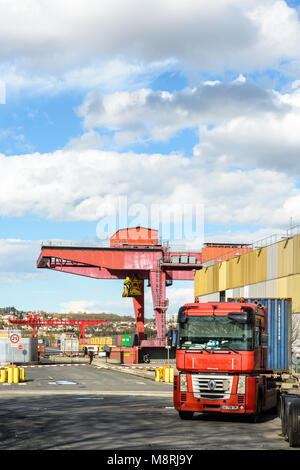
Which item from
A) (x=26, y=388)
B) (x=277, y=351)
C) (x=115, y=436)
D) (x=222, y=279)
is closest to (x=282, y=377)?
(x=277, y=351)

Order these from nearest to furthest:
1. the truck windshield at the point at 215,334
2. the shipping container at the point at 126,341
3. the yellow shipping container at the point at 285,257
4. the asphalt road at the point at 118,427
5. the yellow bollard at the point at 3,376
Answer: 1. the asphalt road at the point at 118,427
2. the truck windshield at the point at 215,334
3. the yellow bollard at the point at 3,376
4. the yellow shipping container at the point at 285,257
5. the shipping container at the point at 126,341

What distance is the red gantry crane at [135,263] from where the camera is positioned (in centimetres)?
6812

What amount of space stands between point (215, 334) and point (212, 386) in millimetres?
1392

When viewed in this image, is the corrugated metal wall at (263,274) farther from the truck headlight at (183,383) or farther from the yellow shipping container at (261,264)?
the truck headlight at (183,383)

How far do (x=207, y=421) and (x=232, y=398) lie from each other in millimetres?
1571

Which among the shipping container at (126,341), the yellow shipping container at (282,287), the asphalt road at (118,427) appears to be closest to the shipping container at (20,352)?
the shipping container at (126,341)

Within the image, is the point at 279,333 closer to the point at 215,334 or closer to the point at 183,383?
the point at 215,334

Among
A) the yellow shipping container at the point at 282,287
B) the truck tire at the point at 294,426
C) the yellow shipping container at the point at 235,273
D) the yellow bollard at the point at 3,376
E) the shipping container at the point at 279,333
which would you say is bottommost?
the yellow bollard at the point at 3,376

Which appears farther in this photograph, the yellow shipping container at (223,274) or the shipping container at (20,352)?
the yellow shipping container at (223,274)

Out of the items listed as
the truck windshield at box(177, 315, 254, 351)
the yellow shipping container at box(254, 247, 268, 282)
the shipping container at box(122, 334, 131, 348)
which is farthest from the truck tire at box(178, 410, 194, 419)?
the shipping container at box(122, 334, 131, 348)

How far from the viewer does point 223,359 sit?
17.4 metres

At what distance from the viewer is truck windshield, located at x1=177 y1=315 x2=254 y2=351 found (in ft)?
57.6

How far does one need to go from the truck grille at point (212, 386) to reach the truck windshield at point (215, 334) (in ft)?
2.62

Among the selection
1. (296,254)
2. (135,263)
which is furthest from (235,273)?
(296,254)
